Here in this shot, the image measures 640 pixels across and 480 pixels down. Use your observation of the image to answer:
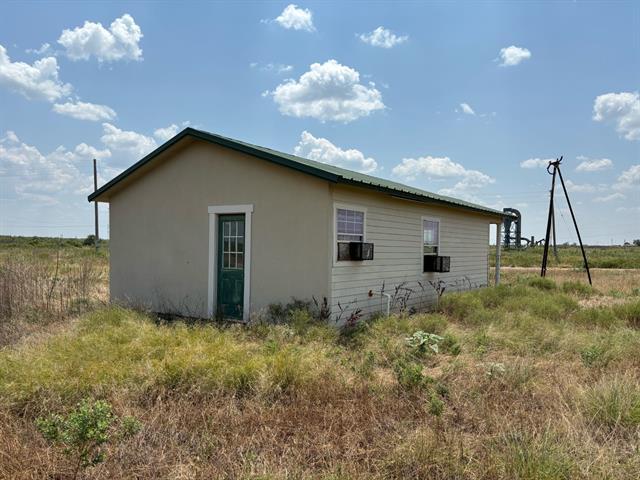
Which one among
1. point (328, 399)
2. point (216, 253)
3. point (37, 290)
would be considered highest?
point (216, 253)

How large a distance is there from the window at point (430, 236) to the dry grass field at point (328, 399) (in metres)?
4.18

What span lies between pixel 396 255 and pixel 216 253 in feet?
12.8

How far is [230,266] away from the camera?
29.2 feet

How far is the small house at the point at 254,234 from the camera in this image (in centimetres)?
793

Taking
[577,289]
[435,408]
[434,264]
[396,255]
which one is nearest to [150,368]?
[435,408]

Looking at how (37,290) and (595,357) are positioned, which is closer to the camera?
(595,357)

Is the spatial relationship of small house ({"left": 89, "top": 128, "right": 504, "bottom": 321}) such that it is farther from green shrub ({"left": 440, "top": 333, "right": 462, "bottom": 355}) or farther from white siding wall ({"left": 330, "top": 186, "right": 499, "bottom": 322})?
green shrub ({"left": 440, "top": 333, "right": 462, "bottom": 355})

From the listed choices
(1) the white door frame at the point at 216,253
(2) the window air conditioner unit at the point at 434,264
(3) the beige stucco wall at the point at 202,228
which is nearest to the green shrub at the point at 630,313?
(2) the window air conditioner unit at the point at 434,264

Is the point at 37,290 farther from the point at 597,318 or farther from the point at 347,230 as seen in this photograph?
the point at 597,318

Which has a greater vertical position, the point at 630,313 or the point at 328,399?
the point at 630,313

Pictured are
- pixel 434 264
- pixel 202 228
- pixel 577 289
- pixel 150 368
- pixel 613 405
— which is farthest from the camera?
pixel 577 289

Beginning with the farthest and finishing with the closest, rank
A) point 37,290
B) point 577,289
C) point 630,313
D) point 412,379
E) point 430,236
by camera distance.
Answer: point 577,289 < point 430,236 < point 630,313 < point 37,290 < point 412,379

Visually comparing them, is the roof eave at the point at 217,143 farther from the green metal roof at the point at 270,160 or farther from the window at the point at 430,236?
the window at the point at 430,236

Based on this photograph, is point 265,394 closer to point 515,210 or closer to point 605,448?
point 605,448
